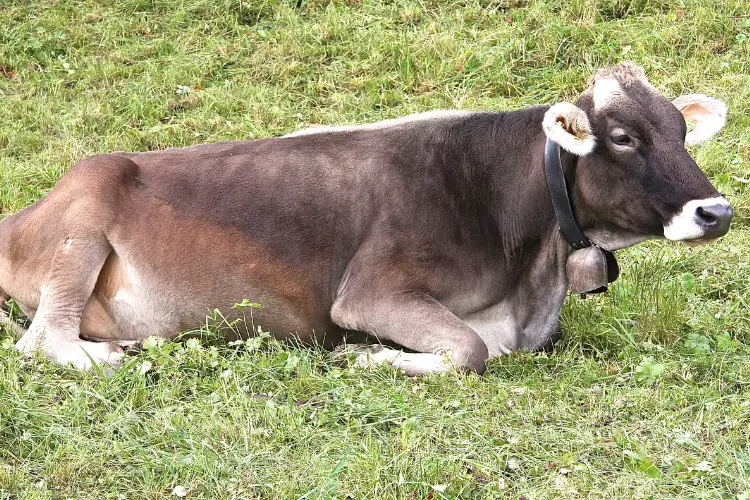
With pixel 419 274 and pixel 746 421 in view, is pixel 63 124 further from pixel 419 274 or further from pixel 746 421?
pixel 746 421

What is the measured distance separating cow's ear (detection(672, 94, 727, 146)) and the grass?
99 centimetres

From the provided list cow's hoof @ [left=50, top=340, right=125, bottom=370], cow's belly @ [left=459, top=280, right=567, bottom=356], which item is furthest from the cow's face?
cow's hoof @ [left=50, top=340, right=125, bottom=370]

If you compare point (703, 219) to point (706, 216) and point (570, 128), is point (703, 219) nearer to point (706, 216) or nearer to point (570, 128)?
point (706, 216)

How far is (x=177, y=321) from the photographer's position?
23.0 ft

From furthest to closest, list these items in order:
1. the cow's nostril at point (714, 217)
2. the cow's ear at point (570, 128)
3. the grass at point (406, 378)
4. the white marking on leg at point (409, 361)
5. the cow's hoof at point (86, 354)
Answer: the cow's hoof at point (86, 354), the white marking on leg at point (409, 361), the cow's ear at point (570, 128), the cow's nostril at point (714, 217), the grass at point (406, 378)

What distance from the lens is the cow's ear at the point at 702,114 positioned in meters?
6.88

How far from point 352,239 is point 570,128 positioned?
5.03 feet

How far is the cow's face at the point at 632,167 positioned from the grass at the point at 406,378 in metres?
0.71

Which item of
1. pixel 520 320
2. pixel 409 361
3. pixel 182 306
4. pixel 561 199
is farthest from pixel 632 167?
pixel 182 306

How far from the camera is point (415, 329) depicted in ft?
21.5

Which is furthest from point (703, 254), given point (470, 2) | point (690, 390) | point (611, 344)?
point (470, 2)

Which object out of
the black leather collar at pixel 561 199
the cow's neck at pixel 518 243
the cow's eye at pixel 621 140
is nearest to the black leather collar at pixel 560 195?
the black leather collar at pixel 561 199

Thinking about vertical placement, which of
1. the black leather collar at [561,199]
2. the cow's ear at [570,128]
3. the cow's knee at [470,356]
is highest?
the cow's ear at [570,128]

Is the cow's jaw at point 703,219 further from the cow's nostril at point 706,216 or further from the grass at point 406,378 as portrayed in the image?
the grass at point 406,378
